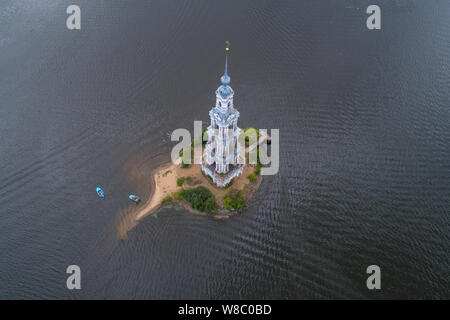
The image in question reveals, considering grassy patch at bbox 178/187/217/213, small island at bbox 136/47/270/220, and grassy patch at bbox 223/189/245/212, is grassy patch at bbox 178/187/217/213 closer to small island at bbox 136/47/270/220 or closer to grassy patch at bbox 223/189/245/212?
small island at bbox 136/47/270/220

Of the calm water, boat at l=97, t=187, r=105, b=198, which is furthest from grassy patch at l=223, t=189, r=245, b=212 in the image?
boat at l=97, t=187, r=105, b=198

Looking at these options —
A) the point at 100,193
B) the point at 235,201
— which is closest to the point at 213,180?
the point at 235,201

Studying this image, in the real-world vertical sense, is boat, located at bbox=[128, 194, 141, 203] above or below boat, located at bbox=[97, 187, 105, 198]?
below

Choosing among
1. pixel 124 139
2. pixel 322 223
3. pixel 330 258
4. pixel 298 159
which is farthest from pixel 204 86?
pixel 330 258

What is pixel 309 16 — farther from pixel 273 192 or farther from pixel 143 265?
pixel 143 265

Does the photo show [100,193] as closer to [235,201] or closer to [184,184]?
[184,184]

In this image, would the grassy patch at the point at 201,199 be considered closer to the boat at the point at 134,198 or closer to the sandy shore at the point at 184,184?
the sandy shore at the point at 184,184

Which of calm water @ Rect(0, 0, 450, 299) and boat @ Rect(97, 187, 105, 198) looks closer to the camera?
calm water @ Rect(0, 0, 450, 299)
